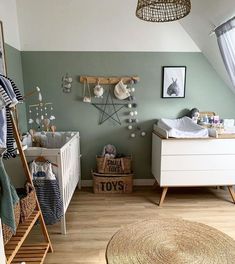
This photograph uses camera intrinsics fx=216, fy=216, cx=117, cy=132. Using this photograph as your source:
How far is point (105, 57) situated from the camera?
109 inches

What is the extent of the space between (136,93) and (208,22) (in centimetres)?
112

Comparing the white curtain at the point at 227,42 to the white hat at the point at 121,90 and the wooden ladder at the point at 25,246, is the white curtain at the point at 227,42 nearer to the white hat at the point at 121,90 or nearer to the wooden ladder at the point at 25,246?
the white hat at the point at 121,90

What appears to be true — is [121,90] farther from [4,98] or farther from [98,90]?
[4,98]

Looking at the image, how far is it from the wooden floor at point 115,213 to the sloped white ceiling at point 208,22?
1.57 m

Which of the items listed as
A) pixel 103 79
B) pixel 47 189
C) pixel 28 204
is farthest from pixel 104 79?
pixel 28 204

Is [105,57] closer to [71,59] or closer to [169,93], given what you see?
[71,59]

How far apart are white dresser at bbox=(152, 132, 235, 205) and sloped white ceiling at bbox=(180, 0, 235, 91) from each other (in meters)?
0.98

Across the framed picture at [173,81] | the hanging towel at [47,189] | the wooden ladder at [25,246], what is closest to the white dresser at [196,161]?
the framed picture at [173,81]

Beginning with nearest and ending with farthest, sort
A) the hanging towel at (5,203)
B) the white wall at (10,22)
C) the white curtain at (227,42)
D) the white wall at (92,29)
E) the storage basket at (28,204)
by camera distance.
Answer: the hanging towel at (5,203) → the storage basket at (28,204) → the white curtain at (227,42) → the white wall at (10,22) → the white wall at (92,29)

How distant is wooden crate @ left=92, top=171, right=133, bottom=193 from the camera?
2.79 m

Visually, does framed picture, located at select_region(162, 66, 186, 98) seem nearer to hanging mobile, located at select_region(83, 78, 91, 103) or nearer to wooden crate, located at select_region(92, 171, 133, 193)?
hanging mobile, located at select_region(83, 78, 91, 103)

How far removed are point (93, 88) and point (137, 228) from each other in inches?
71.3

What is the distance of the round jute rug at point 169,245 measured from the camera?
1.28 metres

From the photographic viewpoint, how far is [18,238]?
1.36m
